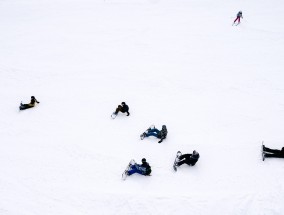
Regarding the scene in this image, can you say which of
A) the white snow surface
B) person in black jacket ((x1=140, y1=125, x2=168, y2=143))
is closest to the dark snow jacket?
the white snow surface

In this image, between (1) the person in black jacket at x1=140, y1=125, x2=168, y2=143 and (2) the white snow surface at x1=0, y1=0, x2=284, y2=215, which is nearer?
(2) the white snow surface at x1=0, y1=0, x2=284, y2=215

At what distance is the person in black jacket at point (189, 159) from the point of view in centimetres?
1302

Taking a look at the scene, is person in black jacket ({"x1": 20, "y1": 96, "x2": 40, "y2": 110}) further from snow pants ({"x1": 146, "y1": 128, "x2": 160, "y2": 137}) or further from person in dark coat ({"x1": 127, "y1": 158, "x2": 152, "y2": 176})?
person in dark coat ({"x1": 127, "y1": 158, "x2": 152, "y2": 176})

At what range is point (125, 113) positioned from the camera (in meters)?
16.7

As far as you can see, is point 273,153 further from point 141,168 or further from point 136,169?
point 136,169

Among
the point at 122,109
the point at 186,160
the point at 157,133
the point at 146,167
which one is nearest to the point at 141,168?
the point at 146,167

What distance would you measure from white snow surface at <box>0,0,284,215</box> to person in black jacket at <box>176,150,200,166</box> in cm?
36

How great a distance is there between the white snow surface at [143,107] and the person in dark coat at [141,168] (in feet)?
1.19

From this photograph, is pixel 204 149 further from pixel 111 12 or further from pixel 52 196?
pixel 111 12

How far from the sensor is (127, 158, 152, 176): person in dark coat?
41.9ft

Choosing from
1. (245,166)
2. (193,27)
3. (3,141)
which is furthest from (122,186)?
(193,27)

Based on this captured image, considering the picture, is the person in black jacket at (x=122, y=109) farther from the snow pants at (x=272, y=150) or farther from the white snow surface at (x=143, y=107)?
the snow pants at (x=272, y=150)

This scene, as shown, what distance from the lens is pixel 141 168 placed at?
12789 millimetres

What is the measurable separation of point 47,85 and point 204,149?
11.5 metres
